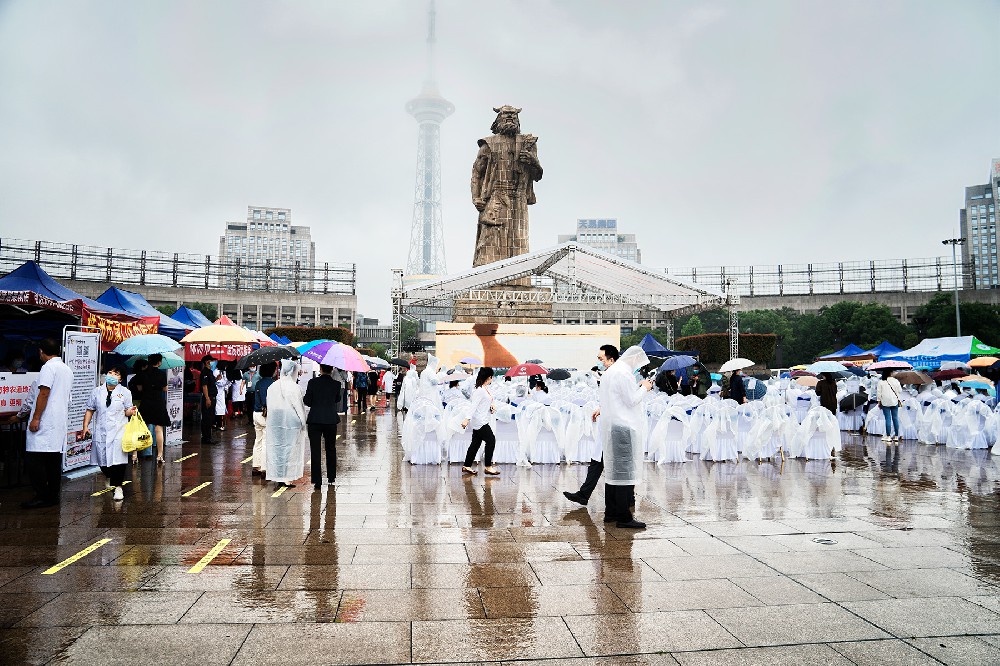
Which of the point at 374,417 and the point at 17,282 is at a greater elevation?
the point at 17,282

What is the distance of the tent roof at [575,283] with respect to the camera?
25.4 m

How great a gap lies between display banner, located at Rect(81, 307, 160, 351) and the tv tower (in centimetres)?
16656

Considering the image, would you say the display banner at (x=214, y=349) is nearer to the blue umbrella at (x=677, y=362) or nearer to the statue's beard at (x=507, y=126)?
the blue umbrella at (x=677, y=362)

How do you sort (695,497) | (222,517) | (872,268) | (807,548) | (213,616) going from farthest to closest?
(872,268) < (695,497) < (222,517) < (807,548) < (213,616)

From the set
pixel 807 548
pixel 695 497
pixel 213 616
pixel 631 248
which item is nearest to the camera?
pixel 213 616

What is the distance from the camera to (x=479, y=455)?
10.7 metres

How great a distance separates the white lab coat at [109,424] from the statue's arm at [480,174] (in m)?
26.6

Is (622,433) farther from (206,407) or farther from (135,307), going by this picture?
(135,307)

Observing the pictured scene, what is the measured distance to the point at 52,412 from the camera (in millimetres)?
7000

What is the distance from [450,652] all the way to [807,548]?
3.33 meters

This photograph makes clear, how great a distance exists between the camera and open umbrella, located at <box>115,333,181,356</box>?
996 centimetres

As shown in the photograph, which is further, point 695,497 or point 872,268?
point 872,268

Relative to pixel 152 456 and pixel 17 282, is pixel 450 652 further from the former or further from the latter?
pixel 17 282

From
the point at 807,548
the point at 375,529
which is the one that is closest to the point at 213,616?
the point at 375,529
